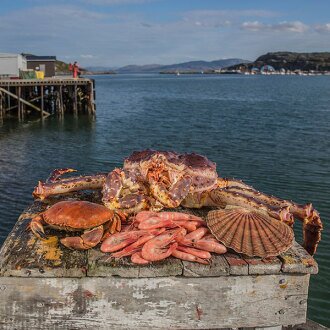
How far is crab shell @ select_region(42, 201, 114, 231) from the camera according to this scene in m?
5.84

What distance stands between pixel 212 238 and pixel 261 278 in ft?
2.67

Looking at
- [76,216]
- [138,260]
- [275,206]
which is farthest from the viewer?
[275,206]

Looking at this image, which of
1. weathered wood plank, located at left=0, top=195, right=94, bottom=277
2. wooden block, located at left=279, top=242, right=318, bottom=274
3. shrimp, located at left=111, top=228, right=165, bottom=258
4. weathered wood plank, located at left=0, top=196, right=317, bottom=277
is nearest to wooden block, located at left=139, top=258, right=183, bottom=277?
weathered wood plank, located at left=0, top=196, right=317, bottom=277

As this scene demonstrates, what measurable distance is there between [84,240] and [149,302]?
111cm

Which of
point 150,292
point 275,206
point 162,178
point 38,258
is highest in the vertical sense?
point 162,178

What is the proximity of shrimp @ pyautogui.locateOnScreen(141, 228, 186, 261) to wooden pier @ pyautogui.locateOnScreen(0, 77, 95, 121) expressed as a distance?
122 feet

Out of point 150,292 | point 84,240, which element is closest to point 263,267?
point 150,292

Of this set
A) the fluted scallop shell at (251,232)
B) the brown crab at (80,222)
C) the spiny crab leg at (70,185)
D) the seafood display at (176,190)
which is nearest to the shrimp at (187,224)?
the fluted scallop shell at (251,232)

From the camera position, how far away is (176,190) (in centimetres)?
700

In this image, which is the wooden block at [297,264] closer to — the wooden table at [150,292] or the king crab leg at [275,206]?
the wooden table at [150,292]

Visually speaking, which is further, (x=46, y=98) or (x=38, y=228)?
(x=46, y=98)

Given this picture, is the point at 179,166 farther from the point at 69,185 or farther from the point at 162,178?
the point at 69,185

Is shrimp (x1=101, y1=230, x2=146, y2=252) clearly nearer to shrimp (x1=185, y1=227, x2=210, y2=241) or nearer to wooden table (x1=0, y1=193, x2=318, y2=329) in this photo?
wooden table (x1=0, y1=193, x2=318, y2=329)

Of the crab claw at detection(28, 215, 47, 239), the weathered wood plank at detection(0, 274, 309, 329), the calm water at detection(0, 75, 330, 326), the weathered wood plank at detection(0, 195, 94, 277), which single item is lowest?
the calm water at detection(0, 75, 330, 326)
